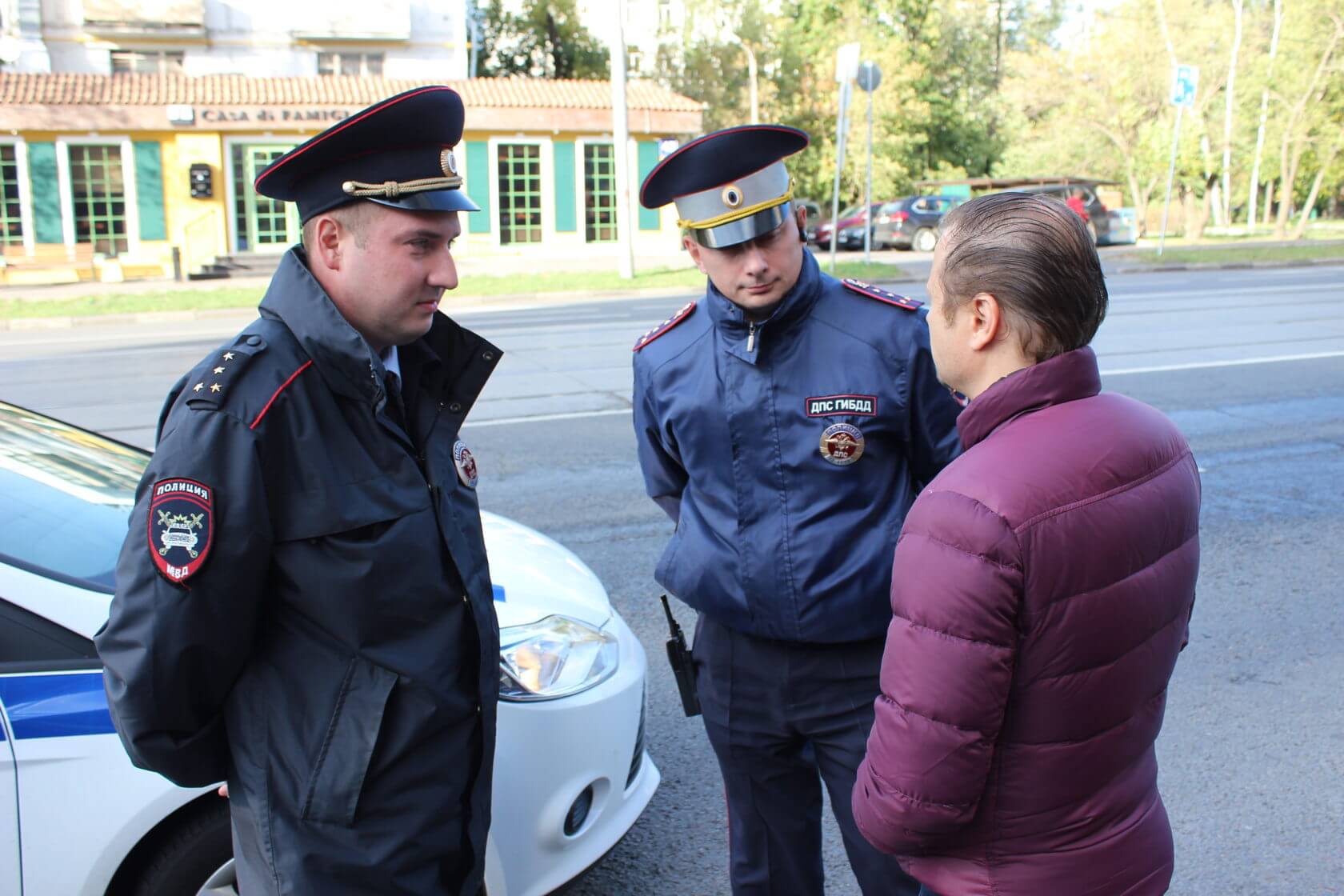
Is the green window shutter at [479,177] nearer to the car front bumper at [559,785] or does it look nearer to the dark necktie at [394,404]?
the car front bumper at [559,785]

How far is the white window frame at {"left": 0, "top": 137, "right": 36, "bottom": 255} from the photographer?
25.0 meters

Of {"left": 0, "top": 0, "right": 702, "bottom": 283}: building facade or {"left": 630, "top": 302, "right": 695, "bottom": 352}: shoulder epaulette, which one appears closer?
{"left": 630, "top": 302, "right": 695, "bottom": 352}: shoulder epaulette

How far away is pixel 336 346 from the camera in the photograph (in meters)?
1.88

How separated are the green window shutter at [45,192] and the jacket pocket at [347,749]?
2771 centimetres

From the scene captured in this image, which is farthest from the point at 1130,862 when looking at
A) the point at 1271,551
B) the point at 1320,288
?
the point at 1320,288

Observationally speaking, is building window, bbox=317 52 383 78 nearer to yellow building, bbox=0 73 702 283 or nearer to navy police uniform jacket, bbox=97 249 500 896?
yellow building, bbox=0 73 702 283

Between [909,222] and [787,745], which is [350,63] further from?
[787,745]

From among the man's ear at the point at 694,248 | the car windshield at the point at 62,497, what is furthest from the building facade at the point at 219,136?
the man's ear at the point at 694,248

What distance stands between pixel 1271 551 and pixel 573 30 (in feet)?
124

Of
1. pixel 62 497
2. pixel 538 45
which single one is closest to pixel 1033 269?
pixel 62 497

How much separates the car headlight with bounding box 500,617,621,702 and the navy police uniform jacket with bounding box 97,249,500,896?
2.62ft

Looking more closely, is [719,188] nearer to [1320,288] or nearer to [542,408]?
[542,408]

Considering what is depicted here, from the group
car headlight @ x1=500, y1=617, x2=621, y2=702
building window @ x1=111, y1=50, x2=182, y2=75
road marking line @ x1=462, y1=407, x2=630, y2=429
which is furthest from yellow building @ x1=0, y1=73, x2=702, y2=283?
car headlight @ x1=500, y1=617, x2=621, y2=702

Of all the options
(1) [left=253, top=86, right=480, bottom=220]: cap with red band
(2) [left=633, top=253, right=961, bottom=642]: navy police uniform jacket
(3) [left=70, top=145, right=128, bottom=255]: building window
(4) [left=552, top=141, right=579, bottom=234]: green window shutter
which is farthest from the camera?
(4) [left=552, top=141, right=579, bottom=234]: green window shutter
